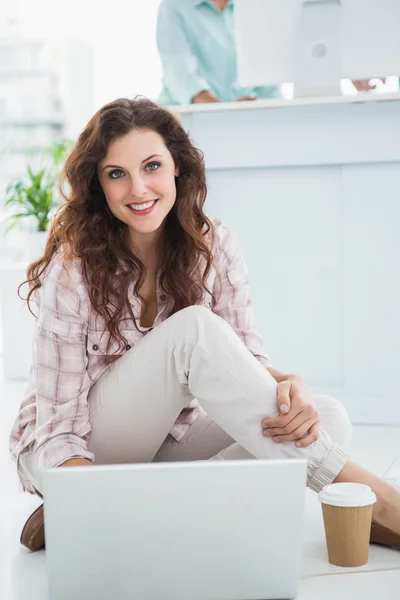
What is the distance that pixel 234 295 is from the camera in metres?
1.85

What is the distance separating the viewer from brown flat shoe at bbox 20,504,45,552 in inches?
67.2

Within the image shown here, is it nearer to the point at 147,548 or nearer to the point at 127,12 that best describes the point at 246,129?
the point at 147,548

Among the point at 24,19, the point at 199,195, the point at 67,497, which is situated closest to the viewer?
the point at 67,497

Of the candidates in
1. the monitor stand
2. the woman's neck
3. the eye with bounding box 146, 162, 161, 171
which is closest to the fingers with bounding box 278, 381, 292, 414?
the eye with bounding box 146, 162, 161, 171

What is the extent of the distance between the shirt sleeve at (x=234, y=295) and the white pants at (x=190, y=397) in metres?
0.20

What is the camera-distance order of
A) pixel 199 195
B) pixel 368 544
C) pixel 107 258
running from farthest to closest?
pixel 199 195 < pixel 107 258 < pixel 368 544

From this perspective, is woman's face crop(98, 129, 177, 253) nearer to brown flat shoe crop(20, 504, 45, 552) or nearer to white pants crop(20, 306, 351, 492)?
white pants crop(20, 306, 351, 492)

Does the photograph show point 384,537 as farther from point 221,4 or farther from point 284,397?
point 221,4

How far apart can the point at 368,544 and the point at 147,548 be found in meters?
0.49

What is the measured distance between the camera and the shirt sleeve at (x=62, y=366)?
1621mm

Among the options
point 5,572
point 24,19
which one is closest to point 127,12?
point 24,19

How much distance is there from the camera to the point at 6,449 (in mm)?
2609

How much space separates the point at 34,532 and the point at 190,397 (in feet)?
1.33

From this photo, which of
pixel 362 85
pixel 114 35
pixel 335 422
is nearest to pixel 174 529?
pixel 335 422
